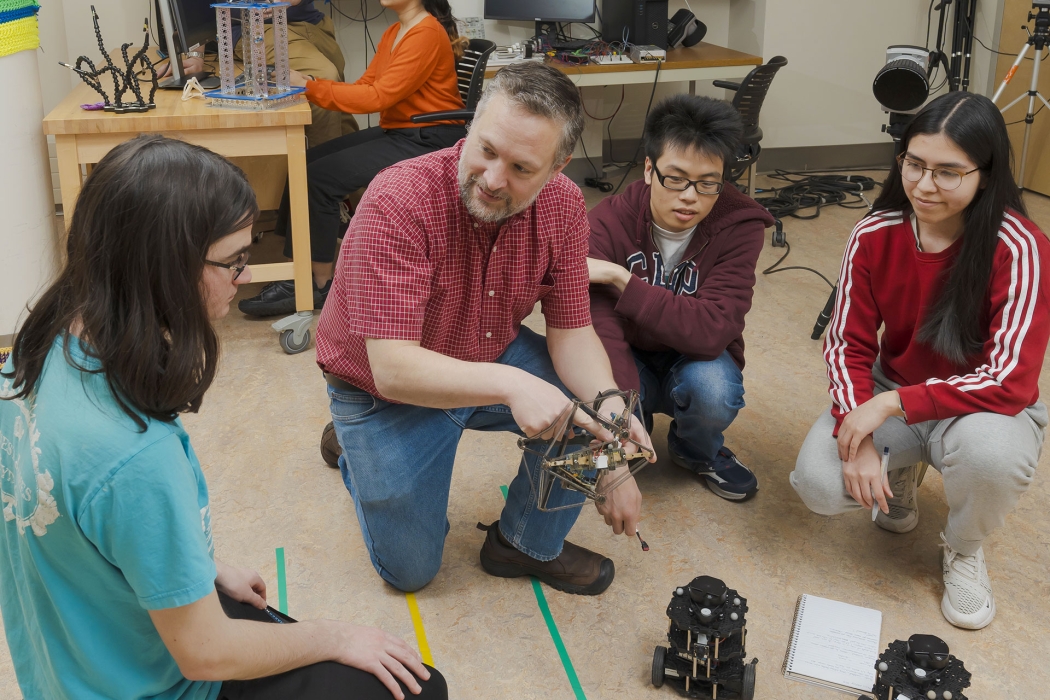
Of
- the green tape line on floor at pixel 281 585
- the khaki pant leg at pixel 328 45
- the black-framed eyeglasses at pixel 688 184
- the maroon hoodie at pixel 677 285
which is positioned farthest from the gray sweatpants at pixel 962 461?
the khaki pant leg at pixel 328 45

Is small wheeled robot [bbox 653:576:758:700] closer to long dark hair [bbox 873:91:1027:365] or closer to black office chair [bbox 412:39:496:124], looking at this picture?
long dark hair [bbox 873:91:1027:365]

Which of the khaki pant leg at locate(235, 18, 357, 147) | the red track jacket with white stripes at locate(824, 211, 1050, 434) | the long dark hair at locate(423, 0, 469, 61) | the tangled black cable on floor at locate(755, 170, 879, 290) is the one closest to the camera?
the red track jacket with white stripes at locate(824, 211, 1050, 434)

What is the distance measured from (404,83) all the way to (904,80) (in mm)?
1672

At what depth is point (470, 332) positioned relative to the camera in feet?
6.01

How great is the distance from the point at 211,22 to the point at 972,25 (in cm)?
386

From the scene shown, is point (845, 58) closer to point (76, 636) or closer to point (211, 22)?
point (211, 22)

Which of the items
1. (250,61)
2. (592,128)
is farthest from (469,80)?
(592,128)

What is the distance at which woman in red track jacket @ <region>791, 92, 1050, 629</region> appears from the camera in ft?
5.98

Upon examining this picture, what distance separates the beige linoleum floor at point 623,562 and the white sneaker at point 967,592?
0.03 metres

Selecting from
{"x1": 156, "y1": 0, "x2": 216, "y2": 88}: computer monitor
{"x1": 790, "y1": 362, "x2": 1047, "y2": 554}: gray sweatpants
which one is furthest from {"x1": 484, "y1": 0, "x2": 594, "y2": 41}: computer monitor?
{"x1": 790, "y1": 362, "x2": 1047, "y2": 554}: gray sweatpants

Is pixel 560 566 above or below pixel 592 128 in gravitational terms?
below

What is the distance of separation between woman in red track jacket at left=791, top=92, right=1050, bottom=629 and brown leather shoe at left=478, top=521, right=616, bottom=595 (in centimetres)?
48

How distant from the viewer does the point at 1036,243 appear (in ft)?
6.04

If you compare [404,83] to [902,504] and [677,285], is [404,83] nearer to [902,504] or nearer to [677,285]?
[677,285]
